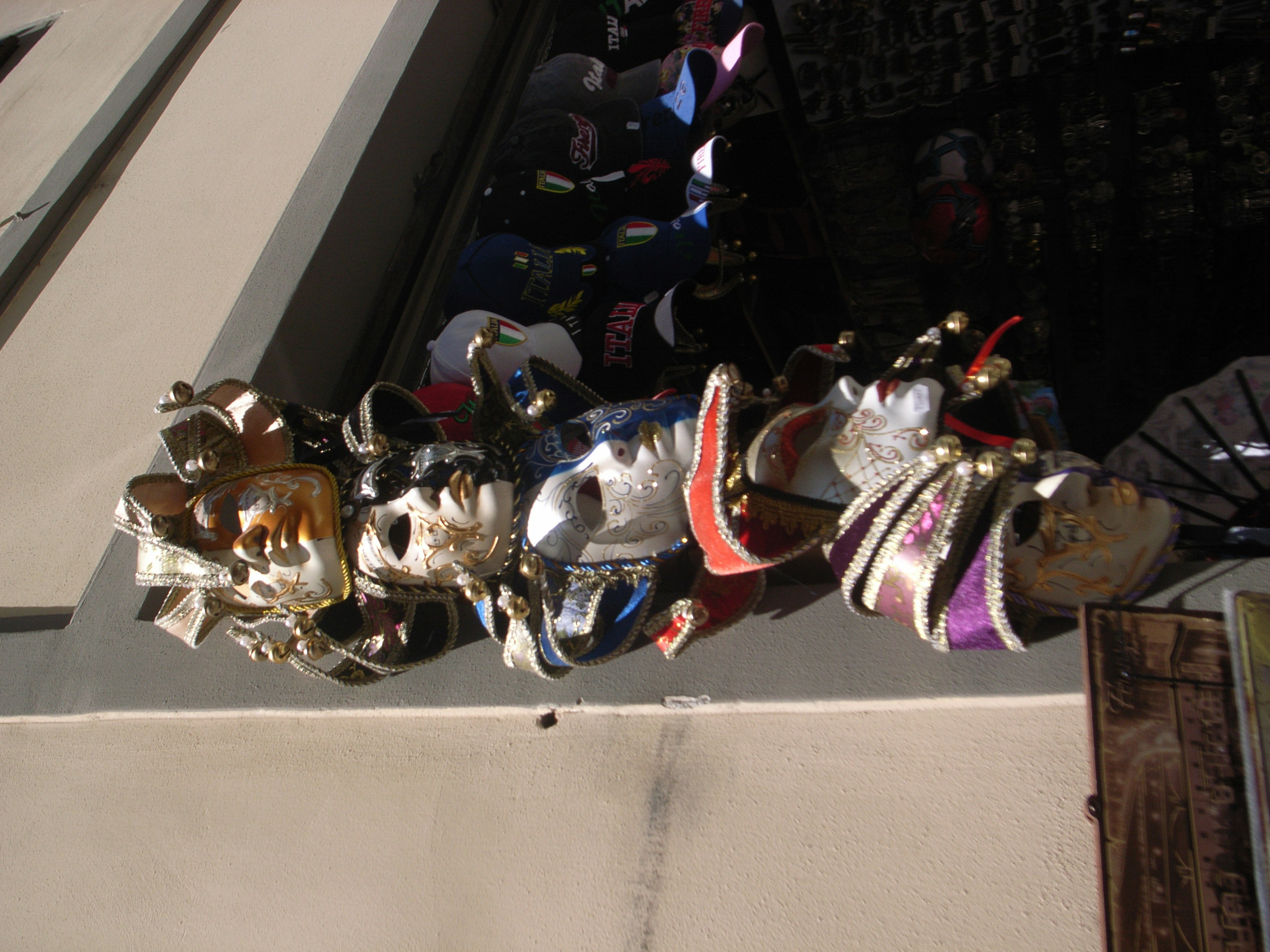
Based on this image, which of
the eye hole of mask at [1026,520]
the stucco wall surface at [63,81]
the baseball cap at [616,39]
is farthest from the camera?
the stucco wall surface at [63,81]

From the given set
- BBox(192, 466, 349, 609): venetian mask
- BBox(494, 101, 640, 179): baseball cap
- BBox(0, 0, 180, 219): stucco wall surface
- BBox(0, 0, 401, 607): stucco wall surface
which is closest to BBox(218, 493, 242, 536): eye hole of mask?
BBox(192, 466, 349, 609): venetian mask

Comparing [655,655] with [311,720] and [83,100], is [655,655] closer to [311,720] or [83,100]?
[311,720]

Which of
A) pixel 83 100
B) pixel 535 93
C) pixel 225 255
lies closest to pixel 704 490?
pixel 535 93

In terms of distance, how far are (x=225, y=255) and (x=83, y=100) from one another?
46.5 inches

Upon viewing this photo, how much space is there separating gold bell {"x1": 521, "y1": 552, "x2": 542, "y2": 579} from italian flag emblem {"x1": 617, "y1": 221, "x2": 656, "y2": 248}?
71 centimetres

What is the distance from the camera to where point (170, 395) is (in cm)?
81

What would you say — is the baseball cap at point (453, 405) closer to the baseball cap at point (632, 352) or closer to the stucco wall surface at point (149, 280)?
the baseball cap at point (632, 352)

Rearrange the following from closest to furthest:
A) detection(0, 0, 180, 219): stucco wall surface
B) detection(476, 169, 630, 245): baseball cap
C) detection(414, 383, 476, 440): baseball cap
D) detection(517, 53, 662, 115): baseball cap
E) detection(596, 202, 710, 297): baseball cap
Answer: detection(414, 383, 476, 440): baseball cap → detection(596, 202, 710, 297): baseball cap → detection(476, 169, 630, 245): baseball cap → detection(517, 53, 662, 115): baseball cap → detection(0, 0, 180, 219): stucco wall surface

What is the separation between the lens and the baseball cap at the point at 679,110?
139 centimetres

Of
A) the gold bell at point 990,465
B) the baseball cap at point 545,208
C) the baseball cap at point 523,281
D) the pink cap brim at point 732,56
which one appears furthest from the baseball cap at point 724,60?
the gold bell at point 990,465

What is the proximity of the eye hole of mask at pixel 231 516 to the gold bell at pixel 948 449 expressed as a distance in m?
0.69

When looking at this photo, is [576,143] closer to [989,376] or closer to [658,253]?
[658,253]

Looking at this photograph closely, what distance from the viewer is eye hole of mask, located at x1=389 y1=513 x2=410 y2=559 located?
800 mm

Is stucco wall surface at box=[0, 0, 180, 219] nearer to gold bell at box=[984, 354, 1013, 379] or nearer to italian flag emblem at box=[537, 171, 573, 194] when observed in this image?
italian flag emblem at box=[537, 171, 573, 194]
